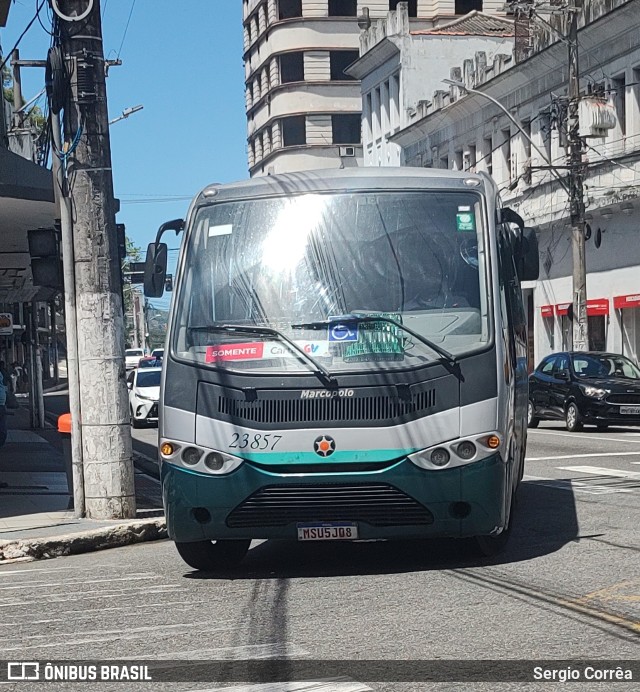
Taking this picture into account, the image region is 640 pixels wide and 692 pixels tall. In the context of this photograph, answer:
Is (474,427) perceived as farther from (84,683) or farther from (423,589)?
(84,683)

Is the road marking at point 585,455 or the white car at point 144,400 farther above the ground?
the white car at point 144,400

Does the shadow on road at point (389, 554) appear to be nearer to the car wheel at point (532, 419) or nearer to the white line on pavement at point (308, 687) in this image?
the white line on pavement at point (308, 687)

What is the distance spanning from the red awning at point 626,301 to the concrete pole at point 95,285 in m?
26.8

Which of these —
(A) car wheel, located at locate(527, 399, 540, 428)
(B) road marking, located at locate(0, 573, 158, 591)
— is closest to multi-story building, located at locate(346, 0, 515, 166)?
(A) car wheel, located at locate(527, 399, 540, 428)

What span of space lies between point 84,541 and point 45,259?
2.91 meters

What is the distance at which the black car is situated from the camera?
26.8 meters

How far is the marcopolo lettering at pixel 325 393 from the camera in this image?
30.6 feet

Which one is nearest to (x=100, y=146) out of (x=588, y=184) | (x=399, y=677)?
(x=399, y=677)

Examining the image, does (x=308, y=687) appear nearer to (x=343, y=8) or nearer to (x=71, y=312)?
(x=71, y=312)

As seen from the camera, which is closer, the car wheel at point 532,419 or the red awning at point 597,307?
the car wheel at point 532,419

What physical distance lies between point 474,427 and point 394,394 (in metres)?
0.56

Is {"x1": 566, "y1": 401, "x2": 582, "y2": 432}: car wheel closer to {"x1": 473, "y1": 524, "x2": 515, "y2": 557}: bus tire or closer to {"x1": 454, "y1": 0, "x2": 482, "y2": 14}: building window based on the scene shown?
{"x1": 473, "y1": 524, "x2": 515, "y2": 557}: bus tire

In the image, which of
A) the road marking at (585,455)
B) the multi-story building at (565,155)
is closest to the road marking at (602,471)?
the road marking at (585,455)

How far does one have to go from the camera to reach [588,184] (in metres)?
40.8
